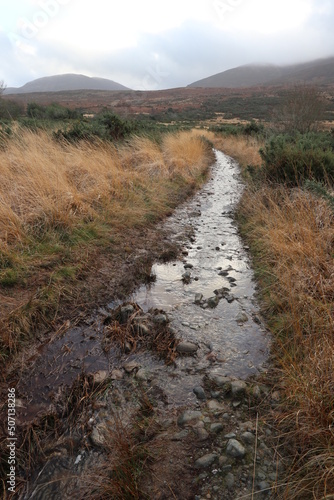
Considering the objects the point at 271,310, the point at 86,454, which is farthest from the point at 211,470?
the point at 271,310

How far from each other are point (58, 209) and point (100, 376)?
3280 mm

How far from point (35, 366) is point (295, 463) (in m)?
2.20

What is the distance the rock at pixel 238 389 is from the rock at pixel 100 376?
Result: 1.10m

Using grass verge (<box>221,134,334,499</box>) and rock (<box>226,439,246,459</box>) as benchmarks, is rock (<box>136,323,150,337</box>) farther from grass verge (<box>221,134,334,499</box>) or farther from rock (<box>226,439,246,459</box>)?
rock (<box>226,439,246,459</box>)

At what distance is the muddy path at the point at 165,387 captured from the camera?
6.66ft

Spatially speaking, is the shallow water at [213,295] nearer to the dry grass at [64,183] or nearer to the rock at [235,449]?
the rock at [235,449]

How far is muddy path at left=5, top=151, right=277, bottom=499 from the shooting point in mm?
2029

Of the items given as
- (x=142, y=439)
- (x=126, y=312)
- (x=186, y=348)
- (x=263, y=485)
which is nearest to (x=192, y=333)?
(x=186, y=348)

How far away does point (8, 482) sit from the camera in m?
1.96

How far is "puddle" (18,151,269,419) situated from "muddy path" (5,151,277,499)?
0.01m

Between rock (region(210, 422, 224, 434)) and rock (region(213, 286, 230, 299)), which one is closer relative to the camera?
rock (region(210, 422, 224, 434))

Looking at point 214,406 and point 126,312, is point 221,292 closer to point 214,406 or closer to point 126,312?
point 126,312

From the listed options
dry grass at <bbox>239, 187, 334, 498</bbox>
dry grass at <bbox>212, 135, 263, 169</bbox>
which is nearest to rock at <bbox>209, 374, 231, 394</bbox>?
dry grass at <bbox>239, 187, 334, 498</bbox>

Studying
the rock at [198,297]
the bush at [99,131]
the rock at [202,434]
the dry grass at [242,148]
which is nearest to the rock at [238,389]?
the rock at [202,434]
